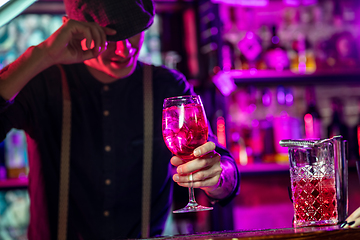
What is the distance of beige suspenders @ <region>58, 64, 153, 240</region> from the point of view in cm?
133

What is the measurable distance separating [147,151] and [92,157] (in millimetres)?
224

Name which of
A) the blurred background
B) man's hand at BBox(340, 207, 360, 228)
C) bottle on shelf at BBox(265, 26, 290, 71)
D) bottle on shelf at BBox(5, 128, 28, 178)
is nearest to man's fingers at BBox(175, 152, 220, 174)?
man's hand at BBox(340, 207, 360, 228)

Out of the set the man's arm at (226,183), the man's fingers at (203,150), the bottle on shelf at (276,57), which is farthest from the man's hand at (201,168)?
the bottle on shelf at (276,57)

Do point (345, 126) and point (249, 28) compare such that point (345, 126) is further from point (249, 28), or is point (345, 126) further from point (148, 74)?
point (148, 74)

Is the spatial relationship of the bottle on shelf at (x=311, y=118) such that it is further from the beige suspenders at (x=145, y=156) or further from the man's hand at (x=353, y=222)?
the man's hand at (x=353, y=222)

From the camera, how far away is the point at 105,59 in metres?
1.33

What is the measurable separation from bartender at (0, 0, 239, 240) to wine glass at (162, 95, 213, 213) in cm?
35

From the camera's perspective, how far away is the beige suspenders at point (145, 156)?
1.33 metres

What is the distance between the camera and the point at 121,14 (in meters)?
1.15

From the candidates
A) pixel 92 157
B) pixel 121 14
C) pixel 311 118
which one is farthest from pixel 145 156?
pixel 311 118

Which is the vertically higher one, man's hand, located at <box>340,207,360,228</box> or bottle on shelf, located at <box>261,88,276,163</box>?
bottle on shelf, located at <box>261,88,276,163</box>

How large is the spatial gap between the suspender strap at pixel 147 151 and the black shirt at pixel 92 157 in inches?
1.1

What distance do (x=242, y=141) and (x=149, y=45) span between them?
0.97 metres

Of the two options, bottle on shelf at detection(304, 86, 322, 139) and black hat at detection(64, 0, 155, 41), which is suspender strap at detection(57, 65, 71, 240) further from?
bottle on shelf at detection(304, 86, 322, 139)
